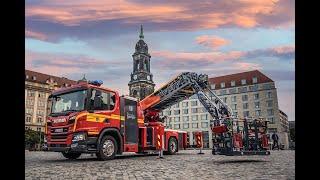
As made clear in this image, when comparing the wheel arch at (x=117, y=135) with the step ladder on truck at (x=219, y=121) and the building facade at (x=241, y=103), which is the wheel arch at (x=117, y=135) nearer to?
the step ladder on truck at (x=219, y=121)

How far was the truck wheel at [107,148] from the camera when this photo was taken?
12.0 metres

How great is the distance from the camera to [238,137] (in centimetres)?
1364

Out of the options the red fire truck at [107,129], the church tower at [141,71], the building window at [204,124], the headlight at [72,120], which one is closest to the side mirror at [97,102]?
the red fire truck at [107,129]

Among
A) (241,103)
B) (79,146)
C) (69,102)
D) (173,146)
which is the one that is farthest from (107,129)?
(241,103)

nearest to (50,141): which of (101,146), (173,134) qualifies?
(101,146)

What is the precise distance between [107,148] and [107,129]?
0.70 metres

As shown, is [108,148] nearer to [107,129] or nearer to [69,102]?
[107,129]

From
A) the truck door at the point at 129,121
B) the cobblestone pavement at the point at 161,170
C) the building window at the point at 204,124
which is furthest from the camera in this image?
the building window at the point at 204,124

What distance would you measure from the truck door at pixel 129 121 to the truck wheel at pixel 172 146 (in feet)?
11.4

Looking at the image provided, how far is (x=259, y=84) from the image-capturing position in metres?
81.9

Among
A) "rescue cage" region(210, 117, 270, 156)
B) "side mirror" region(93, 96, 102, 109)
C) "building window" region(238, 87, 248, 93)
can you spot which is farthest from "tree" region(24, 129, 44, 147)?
"building window" region(238, 87, 248, 93)
